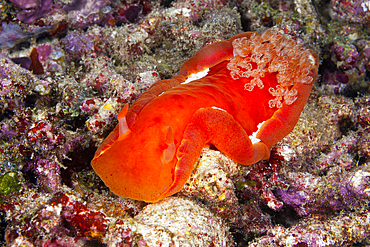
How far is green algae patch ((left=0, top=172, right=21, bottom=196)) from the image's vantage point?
2.79 meters

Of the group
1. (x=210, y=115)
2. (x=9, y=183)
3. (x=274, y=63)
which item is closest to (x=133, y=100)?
(x=210, y=115)

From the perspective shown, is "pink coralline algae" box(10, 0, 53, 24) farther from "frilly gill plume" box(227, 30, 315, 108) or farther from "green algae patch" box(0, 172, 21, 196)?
"frilly gill plume" box(227, 30, 315, 108)

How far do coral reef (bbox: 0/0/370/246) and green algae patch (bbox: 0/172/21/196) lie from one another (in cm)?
2

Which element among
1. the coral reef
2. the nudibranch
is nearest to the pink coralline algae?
the coral reef

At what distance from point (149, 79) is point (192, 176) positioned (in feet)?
6.51

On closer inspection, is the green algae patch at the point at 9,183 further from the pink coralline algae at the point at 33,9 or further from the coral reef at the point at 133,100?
the pink coralline algae at the point at 33,9

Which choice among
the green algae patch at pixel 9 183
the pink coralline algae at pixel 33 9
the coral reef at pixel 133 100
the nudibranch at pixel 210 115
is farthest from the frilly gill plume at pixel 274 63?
the pink coralline algae at pixel 33 9

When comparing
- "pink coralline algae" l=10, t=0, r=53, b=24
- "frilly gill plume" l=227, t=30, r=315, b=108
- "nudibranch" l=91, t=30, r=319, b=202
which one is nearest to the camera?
"nudibranch" l=91, t=30, r=319, b=202

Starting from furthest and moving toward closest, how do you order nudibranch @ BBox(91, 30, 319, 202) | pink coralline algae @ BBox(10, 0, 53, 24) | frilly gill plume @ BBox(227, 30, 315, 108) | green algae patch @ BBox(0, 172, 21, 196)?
pink coralline algae @ BBox(10, 0, 53, 24)
frilly gill plume @ BBox(227, 30, 315, 108)
green algae patch @ BBox(0, 172, 21, 196)
nudibranch @ BBox(91, 30, 319, 202)

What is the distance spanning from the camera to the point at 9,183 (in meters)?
2.86

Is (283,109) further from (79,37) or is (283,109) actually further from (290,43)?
(79,37)

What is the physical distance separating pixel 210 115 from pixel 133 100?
1491 millimetres

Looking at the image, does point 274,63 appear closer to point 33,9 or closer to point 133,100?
point 133,100

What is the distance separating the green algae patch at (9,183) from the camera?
2.79 meters
